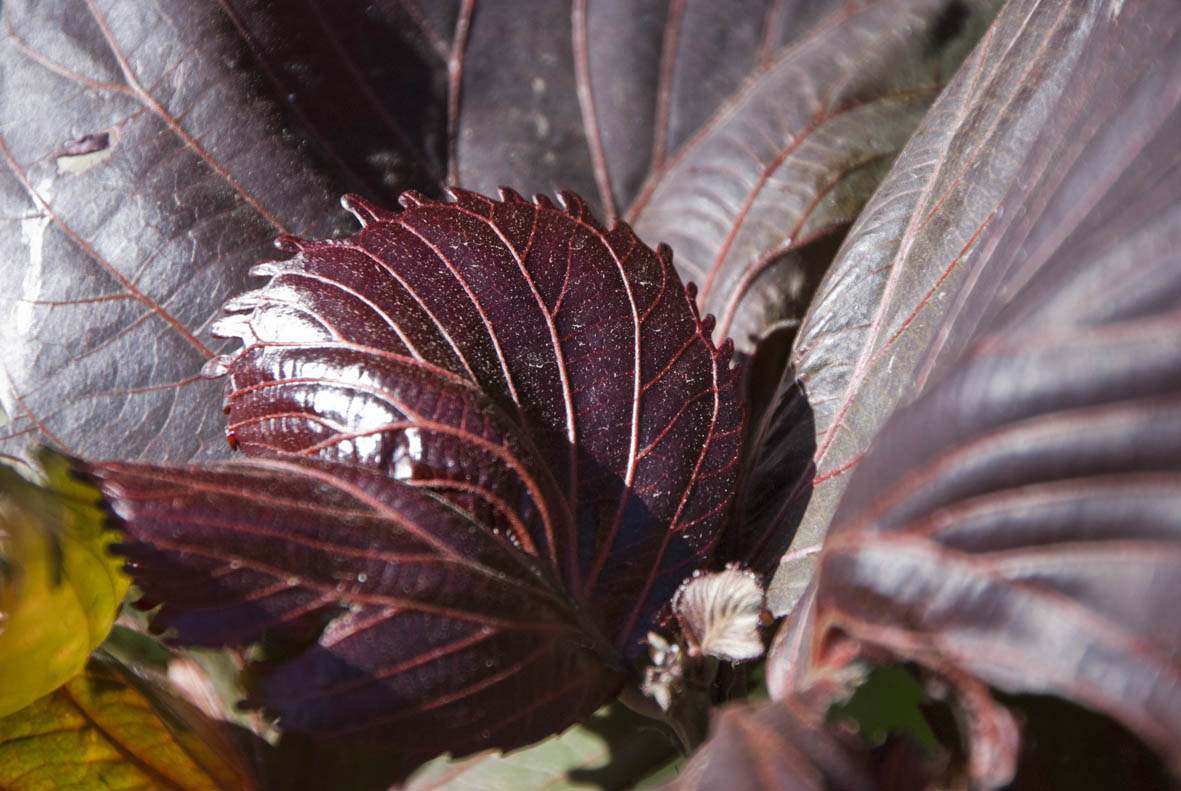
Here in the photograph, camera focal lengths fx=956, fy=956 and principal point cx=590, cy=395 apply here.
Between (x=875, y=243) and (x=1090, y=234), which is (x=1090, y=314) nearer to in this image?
(x=1090, y=234)

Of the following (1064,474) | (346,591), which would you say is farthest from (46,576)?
(1064,474)

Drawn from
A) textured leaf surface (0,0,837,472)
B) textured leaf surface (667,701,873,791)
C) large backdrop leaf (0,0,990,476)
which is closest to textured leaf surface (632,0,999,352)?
large backdrop leaf (0,0,990,476)

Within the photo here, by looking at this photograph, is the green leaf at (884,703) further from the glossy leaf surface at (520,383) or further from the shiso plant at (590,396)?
the glossy leaf surface at (520,383)

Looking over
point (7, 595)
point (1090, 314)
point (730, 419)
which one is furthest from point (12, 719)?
point (1090, 314)

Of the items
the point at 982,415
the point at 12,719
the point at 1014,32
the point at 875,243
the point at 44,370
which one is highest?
the point at 1014,32

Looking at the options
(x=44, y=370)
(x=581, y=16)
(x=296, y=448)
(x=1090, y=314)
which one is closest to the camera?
A: (x=1090, y=314)

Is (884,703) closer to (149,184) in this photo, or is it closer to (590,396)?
(590,396)

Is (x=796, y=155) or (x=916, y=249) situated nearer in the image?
(x=916, y=249)
